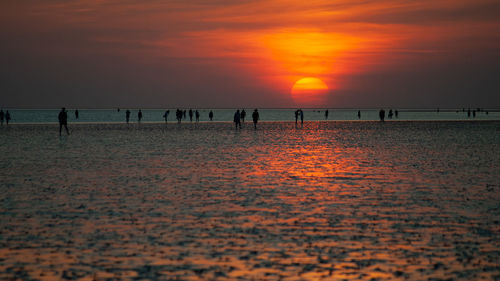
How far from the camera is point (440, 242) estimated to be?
28.5 feet

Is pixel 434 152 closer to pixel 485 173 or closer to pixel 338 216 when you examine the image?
pixel 485 173

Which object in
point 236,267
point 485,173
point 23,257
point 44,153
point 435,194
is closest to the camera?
point 236,267

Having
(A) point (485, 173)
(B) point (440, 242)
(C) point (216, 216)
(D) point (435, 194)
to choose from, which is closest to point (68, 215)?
(C) point (216, 216)

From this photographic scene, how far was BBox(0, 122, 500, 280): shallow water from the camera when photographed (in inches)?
288

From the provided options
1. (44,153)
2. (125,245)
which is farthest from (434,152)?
(125,245)

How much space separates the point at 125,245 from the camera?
8.53 m

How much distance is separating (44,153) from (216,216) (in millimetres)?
18113

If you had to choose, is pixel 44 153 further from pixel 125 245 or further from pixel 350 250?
pixel 350 250

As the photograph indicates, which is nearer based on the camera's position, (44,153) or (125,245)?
(125,245)

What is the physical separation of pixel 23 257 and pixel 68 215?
3164 mm

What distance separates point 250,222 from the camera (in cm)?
1029

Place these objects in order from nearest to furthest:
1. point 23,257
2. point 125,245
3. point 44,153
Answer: point 23,257, point 125,245, point 44,153

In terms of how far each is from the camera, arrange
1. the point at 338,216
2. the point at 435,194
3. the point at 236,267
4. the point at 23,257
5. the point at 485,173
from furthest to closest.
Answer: the point at 485,173 < the point at 435,194 < the point at 338,216 < the point at 23,257 < the point at 236,267

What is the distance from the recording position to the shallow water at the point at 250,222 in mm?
7309
